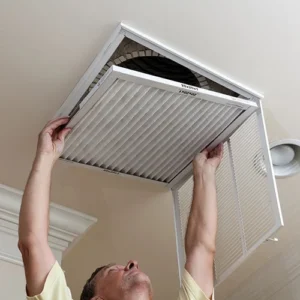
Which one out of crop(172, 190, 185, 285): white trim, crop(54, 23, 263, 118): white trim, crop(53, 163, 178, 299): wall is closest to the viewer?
crop(54, 23, 263, 118): white trim

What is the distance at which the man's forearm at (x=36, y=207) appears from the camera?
1.11m

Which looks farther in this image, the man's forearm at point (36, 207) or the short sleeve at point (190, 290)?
the short sleeve at point (190, 290)

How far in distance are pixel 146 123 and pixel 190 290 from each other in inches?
14.3

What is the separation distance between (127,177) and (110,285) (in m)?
0.31

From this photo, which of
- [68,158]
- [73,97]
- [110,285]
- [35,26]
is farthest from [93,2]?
[110,285]

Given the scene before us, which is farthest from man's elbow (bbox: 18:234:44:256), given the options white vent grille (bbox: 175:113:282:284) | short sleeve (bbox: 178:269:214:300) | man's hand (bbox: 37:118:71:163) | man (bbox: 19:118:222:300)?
white vent grille (bbox: 175:113:282:284)

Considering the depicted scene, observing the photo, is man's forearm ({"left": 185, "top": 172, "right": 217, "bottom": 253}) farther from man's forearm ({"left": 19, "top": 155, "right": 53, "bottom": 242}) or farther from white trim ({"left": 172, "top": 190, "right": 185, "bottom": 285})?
man's forearm ({"left": 19, "top": 155, "right": 53, "bottom": 242})

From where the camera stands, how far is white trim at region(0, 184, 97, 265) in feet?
5.27

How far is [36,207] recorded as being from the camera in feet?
3.71

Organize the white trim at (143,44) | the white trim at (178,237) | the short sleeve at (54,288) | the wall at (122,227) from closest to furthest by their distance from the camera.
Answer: the short sleeve at (54,288), the white trim at (143,44), the white trim at (178,237), the wall at (122,227)

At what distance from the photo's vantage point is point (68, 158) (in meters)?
1.37

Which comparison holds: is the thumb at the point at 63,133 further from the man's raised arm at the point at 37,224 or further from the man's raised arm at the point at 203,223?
the man's raised arm at the point at 203,223

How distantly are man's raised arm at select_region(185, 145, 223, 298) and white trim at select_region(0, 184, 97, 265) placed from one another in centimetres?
43

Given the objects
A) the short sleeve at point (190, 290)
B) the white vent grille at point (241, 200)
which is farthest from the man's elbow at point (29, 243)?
the white vent grille at point (241, 200)
